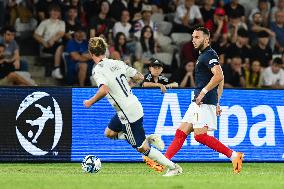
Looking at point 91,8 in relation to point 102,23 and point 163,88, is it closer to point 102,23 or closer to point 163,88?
point 102,23

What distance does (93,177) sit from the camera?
1217cm

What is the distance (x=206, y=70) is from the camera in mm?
13570

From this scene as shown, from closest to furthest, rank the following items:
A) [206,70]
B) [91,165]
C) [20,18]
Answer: [91,165] < [206,70] < [20,18]

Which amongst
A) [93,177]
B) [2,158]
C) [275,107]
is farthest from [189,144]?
[93,177]

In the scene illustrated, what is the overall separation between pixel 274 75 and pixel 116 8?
4096 millimetres

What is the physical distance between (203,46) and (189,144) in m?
3.50

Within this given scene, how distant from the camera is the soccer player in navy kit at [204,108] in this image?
44.4ft

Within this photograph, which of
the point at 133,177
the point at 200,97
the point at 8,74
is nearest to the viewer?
the point at 133,177

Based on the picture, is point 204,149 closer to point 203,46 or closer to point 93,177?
point 203,46

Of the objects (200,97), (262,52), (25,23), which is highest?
(200,97)

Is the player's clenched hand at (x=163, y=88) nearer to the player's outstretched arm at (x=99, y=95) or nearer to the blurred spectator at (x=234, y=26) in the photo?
the player's outstretched arm at (x=99, y=95)

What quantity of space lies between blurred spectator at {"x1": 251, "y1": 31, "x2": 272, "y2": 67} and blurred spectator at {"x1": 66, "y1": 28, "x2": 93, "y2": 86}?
13.3 feet

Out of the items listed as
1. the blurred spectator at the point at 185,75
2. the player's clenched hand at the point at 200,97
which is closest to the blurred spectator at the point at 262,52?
the blurred spectator at the point at 185,75

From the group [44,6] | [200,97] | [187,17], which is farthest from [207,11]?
[200,97]
